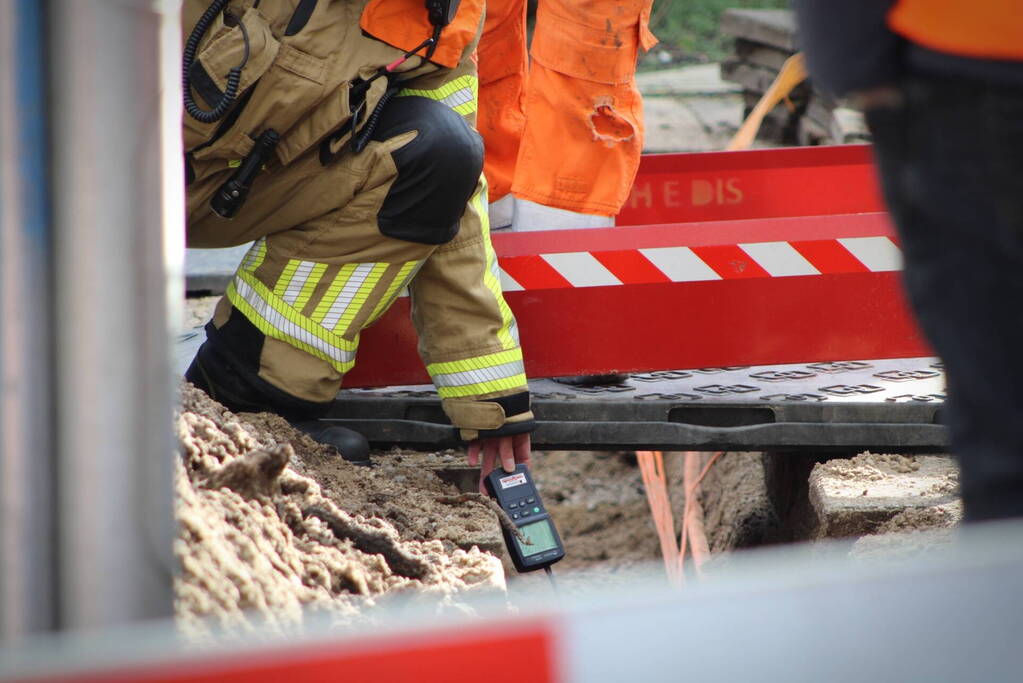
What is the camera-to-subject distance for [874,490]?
9.59 feet

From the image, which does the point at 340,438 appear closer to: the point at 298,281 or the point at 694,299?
the point at 298,281

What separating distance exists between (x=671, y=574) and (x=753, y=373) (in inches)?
31.0

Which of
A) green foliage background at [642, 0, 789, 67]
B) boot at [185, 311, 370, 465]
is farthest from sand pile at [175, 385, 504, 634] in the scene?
green foliage background at [642, 0, 789, 67]

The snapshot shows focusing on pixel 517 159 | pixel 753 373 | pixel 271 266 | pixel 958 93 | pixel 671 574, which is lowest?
pixel 671 574

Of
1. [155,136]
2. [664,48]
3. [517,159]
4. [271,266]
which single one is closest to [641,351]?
[517,159]

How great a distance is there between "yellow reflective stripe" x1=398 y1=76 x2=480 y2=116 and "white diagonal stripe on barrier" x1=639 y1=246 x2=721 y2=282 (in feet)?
1.85

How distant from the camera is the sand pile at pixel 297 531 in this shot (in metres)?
1.74

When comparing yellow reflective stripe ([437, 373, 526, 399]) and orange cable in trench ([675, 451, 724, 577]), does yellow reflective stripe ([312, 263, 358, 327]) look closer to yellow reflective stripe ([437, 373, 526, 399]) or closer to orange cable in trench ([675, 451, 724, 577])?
yellow reflective stripe ([437, 373, 526, 399])

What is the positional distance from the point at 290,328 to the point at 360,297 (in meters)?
0.17

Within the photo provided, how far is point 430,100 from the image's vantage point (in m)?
2.71

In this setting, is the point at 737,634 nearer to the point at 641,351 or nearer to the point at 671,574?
the point at 641,351

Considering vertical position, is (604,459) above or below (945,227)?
below

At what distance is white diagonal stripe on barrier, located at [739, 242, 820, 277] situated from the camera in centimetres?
305

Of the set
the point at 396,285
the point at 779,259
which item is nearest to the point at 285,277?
the point at 396,285
